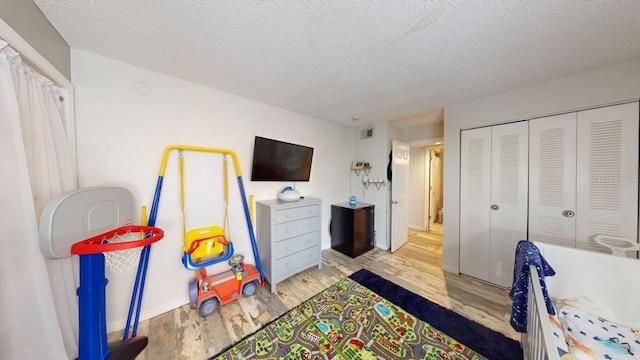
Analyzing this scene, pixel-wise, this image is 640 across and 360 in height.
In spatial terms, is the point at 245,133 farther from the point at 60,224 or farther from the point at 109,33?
the point at 60,224

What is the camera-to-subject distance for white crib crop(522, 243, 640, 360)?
1.15 m

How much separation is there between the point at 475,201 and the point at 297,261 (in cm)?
238

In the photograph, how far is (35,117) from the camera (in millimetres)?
1077

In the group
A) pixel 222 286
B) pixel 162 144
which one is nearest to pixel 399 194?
pixel 222 286

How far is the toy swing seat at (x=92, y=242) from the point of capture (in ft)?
3.08

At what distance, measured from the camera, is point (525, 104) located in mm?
1942

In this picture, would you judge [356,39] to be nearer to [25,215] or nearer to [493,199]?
[25,215]

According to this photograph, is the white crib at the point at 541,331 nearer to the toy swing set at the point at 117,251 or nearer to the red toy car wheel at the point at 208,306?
the toy swing set at the point at 117,251

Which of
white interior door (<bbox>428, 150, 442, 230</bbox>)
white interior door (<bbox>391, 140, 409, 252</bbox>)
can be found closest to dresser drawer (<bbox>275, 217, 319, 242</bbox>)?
white interior door (<bbox>391, 140, 409, 252</bbox>)

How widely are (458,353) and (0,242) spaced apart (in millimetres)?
2783

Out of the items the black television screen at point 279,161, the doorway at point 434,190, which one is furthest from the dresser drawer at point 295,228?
the doorway at point 434,190

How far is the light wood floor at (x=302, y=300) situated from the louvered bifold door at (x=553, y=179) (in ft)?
2.75

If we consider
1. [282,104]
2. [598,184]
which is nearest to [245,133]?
[282,104]

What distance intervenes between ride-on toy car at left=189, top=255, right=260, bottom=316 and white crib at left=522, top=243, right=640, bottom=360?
221 centimetres
